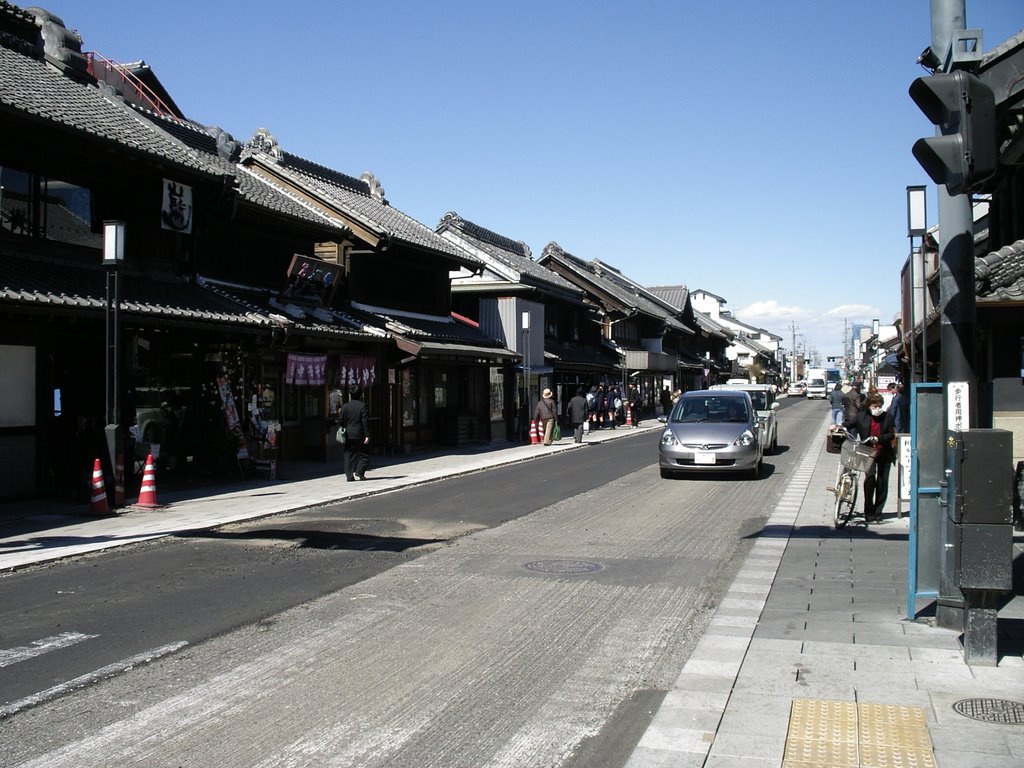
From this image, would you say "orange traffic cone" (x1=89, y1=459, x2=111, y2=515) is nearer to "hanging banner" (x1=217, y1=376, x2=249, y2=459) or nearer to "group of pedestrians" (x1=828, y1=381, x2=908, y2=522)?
"hanging banner" (x1=217, y1=376, x2=249, y2=459)

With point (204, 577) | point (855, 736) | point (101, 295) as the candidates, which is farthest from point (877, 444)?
point (101, 295)

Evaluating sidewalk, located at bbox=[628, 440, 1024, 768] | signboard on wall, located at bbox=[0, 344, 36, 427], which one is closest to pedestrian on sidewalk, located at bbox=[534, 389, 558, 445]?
signboard on wall, located at bbox=[0, 344, 36, 427]

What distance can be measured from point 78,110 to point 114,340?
5.63 metres

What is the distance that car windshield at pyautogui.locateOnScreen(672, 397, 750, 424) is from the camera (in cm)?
1894

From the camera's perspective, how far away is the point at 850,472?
1201 centimetres

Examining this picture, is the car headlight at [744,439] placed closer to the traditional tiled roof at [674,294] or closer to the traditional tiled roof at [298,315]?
the traditional tiled roof at [298,315]

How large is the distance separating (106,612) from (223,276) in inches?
559

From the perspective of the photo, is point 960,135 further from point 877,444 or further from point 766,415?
point 766,415

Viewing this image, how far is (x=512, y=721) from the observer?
5.01 m

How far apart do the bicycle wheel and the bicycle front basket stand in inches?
8.3

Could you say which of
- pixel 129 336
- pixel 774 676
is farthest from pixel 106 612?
pixel 129 336

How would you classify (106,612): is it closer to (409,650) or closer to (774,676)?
(409,650)

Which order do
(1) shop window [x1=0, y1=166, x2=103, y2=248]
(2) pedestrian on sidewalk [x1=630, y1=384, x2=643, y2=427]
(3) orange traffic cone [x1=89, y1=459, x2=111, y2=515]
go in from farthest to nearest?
(2) pedestrian on sidewalk [x1=630, y1=384, x2=643, y2=427], (1) shop window [x1=0, y1=166, x2=103, y2=248], (3) orange traffic cone [x1=89, y1=459, x2=111, y2=515]

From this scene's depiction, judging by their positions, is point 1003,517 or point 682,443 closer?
point 1003,517
